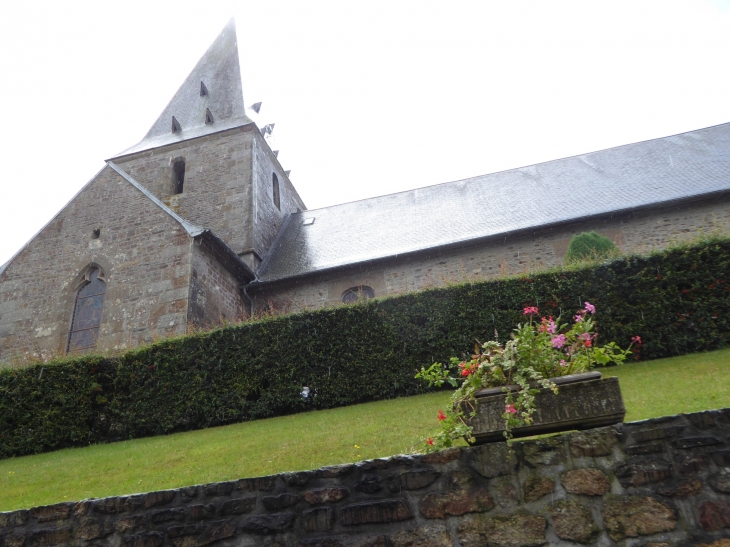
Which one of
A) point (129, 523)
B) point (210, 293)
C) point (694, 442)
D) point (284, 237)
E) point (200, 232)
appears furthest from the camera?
point (284, 237)

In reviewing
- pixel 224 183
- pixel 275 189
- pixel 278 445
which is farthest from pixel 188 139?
pixel 278 445

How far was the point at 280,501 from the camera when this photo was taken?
3.44 meters

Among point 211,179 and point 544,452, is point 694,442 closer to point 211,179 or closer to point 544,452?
point 544,452

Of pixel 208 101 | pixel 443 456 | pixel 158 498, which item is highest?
pixel 208 101

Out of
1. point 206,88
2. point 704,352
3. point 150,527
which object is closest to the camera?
point 150,527

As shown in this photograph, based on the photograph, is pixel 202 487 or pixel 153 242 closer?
pixel 202 487

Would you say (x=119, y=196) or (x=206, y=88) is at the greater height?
(x=206, y=88)

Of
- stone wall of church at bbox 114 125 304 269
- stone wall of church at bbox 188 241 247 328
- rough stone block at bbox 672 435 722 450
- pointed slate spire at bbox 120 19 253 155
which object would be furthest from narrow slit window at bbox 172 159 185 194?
rough stone block at bbox 672 435 722 450

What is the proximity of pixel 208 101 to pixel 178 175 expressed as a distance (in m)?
4.42

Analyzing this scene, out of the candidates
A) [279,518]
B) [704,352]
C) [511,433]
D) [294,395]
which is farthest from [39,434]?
[704,352]

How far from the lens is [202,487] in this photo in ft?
11.9

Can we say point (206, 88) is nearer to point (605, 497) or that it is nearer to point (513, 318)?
point (513, 318)

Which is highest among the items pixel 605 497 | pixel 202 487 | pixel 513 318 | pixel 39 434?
pixel 513 318

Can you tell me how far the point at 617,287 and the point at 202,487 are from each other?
8562 millimetres
